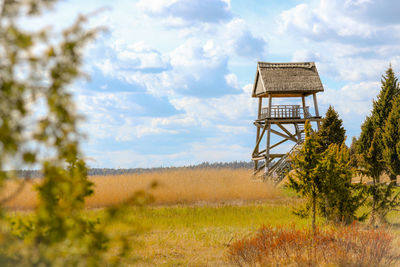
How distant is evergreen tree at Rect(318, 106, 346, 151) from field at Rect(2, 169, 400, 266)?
3955 mm

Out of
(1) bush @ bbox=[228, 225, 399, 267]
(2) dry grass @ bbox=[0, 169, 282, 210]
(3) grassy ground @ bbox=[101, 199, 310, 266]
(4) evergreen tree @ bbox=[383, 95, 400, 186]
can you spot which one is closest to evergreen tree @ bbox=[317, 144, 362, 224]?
(3) grassy ground @ bbox=[101, 199, 310, 266]

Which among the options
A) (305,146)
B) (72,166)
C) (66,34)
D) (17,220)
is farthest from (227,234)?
(66,34)

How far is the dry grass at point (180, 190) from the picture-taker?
1955 cm

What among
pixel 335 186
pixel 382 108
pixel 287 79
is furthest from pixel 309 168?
pixel 382 108

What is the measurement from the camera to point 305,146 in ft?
39.7

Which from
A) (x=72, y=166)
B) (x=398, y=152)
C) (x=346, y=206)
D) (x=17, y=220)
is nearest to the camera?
(x=17, y=220)

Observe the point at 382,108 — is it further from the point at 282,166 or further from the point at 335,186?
the point at 335,186

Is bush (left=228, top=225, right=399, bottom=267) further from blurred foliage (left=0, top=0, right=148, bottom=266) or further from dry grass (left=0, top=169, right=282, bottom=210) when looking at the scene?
dry grass (left=0, top=169, right=282, bottom=210)

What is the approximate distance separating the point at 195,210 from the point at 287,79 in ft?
45.8

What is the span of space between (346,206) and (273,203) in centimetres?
661

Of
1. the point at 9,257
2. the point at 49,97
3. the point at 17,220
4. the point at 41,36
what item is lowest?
the point at 9,257

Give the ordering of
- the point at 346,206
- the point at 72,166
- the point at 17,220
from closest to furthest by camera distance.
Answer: the point at 17,220
the point at 72,166
the point at 346,206

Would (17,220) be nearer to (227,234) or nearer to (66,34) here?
(66,34)

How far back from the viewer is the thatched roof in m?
27.9
